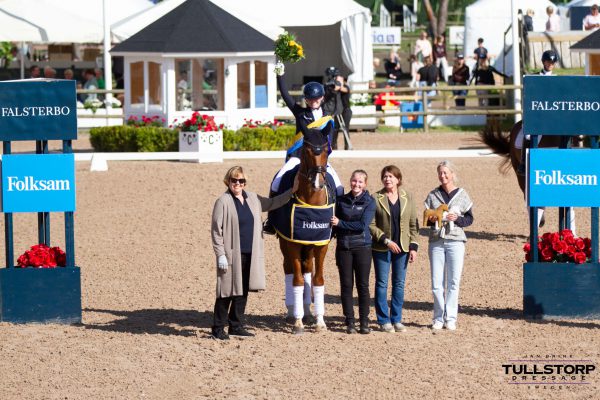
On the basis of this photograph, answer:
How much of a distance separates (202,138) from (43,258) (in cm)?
1190

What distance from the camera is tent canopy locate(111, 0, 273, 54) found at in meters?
24.5

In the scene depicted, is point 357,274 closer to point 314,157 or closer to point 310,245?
point 310,245

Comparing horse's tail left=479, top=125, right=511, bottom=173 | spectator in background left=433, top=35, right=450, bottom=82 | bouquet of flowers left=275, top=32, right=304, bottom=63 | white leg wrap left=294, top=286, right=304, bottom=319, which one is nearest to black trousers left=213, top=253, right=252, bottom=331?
white leg wrap left=294, top=286, right=304, bottom=319

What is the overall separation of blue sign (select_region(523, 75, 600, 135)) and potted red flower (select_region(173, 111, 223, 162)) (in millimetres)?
11921

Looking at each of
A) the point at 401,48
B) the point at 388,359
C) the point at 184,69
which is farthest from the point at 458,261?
the point at 401,48

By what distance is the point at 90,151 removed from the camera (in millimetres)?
25672

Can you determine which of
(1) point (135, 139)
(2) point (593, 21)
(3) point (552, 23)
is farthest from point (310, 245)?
(3) point (552, 23)

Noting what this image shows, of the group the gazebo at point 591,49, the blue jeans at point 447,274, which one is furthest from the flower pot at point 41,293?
the gazebo at point 591,49

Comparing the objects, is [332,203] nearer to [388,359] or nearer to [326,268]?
[388,359]

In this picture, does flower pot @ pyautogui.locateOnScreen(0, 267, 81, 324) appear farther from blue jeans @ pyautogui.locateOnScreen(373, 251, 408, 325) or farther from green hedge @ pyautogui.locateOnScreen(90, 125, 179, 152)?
green hedge @ pyautogui.locateOnScreen(90, 125, 179, 152)

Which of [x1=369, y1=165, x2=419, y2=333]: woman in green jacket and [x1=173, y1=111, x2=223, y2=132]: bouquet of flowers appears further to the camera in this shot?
[x1=173, y1=111, x2=223, y2=132]: bouquet of flowers

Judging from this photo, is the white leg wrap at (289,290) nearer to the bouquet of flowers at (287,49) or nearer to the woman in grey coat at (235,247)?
the woman in grey coat at (235,247)

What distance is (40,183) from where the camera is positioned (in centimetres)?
1090

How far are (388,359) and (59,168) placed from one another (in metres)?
3.37
